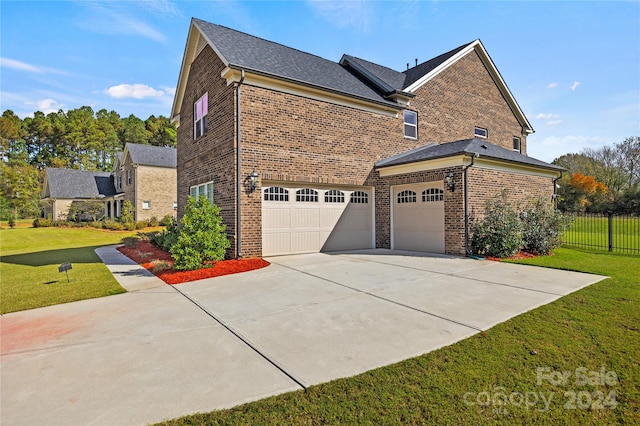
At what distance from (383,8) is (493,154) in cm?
639

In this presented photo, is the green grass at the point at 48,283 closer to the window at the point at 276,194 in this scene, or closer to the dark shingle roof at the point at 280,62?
the window at the point at 276,194

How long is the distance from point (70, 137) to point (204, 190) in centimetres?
5481

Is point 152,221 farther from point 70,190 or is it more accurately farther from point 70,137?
point 70,137

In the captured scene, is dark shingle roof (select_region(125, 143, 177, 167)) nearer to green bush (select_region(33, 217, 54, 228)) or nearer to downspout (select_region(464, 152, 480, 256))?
green bush (select_region(33, 217, 54, 228))

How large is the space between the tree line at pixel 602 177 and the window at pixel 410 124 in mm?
27847

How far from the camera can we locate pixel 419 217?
12047 mm

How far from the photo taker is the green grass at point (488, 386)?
2.50 metres

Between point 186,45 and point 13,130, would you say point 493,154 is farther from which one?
point 13,130

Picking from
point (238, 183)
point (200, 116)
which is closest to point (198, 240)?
point (238, 183)

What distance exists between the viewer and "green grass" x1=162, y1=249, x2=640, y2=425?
8.20 ft

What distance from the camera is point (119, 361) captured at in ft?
11.6

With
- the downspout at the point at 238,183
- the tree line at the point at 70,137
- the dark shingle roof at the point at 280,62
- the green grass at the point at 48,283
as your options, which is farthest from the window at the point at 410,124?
the tree line at the point at 70,137

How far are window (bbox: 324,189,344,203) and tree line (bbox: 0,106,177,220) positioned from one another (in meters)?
48.8

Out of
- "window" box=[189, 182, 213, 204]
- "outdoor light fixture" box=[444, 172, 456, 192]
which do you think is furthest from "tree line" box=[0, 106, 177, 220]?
"outdoor light fixture" box=[444, 172, 456, 192]
